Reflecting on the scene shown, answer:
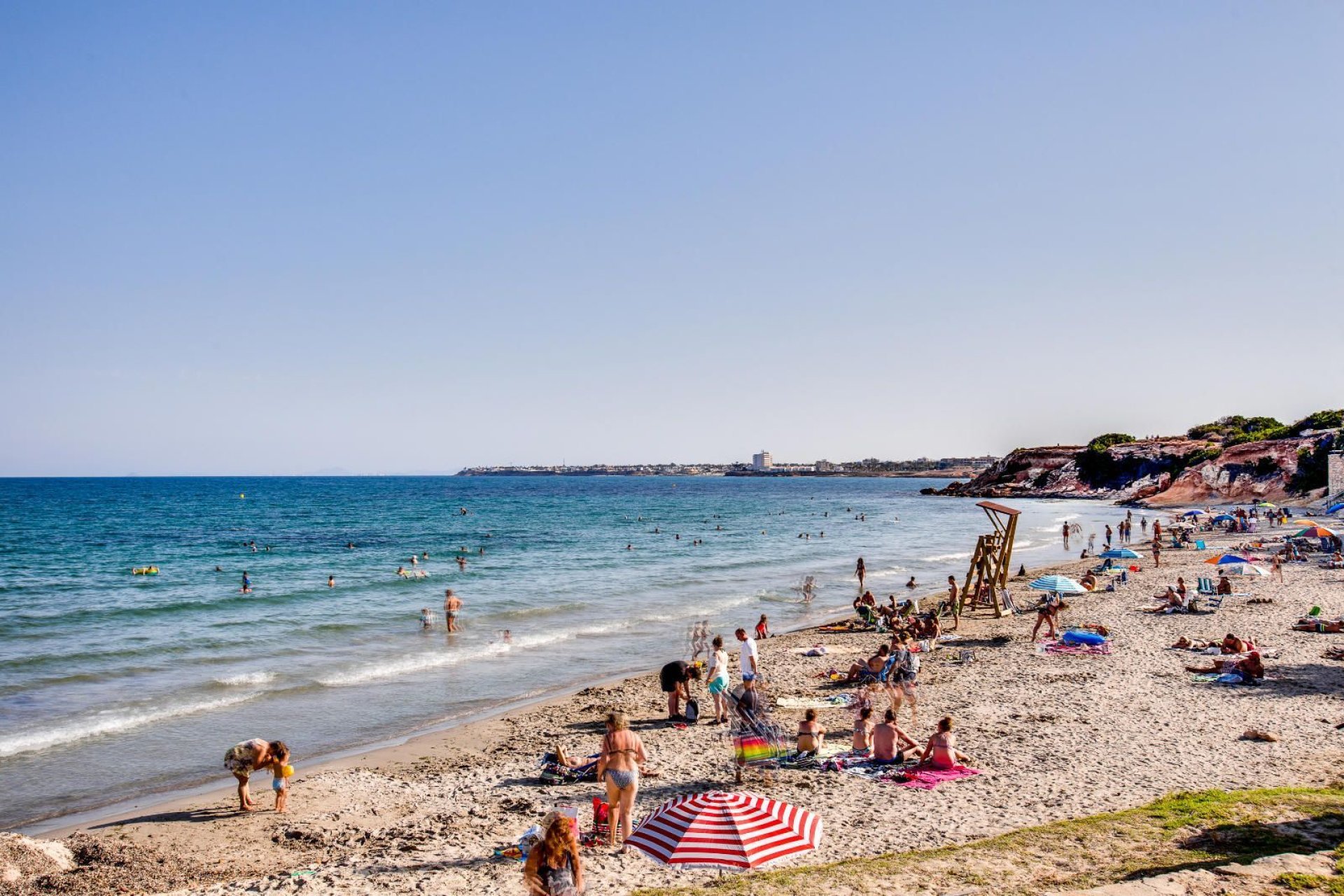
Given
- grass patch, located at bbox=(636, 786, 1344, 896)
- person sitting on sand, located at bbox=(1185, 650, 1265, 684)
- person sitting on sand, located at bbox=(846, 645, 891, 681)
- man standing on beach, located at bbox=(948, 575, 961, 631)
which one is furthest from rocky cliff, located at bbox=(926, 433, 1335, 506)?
grass patch, located at bbox=(636, 786, 1344, 896)

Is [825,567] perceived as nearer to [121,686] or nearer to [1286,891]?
[121,686]

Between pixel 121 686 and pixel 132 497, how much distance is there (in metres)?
126

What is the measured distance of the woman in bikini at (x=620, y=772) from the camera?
988 cm

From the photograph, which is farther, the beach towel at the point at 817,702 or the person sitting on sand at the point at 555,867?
the beach towel at the point at 817,702

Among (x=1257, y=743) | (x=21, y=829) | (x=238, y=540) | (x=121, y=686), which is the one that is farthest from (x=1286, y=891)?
(x=238, y=540)

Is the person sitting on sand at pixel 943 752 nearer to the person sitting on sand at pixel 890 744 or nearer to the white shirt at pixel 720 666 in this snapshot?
the person sitting on sand at pixel 890 744

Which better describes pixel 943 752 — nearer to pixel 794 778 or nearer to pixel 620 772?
pixel 794 778

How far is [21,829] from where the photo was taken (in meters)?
11.5

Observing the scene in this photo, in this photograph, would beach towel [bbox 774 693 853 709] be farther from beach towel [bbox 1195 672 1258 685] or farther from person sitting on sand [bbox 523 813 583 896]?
person sitting on sand [bbox 523 813 583 896]

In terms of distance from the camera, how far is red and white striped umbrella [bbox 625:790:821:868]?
26.5ft

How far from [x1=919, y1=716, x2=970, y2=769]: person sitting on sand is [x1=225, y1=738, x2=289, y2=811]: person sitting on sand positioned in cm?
951

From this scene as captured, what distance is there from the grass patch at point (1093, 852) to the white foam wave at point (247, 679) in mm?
14761

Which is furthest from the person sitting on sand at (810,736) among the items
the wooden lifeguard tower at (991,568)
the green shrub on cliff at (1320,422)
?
the green shrub on cliff at (1320,422)

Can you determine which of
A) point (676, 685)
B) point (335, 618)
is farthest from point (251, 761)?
point (335, 618)
